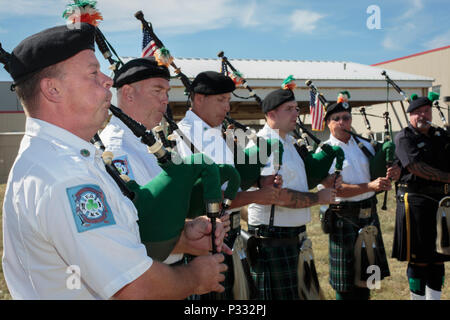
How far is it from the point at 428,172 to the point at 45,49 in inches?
162

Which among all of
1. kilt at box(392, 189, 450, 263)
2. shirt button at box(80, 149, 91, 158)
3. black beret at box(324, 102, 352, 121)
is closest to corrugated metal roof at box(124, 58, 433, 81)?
black beret at box(324, 102, 352, 121)

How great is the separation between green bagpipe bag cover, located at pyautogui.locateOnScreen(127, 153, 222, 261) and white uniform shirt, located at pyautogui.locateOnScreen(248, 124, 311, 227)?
186 centimetres

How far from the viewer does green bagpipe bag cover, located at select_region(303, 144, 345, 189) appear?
150 inches

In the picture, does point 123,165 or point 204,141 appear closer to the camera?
point 123,165

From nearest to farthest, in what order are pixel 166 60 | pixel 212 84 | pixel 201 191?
1. pixel 201 191
2. pixel 166 60
3. pixel 212 84

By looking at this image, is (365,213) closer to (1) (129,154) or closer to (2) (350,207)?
(2) (350,207)

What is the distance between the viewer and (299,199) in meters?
3.35

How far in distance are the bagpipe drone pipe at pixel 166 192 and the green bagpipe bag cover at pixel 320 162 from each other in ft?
7.40

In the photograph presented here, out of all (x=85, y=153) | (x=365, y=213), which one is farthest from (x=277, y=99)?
(x=85, y=153)

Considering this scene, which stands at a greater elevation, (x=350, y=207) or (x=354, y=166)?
(x=354, y=166)

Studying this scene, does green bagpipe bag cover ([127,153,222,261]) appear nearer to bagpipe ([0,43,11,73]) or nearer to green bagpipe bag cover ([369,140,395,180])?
bagpipe ([0,43,11,73])

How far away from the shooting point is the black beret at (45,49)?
4.19 ft
